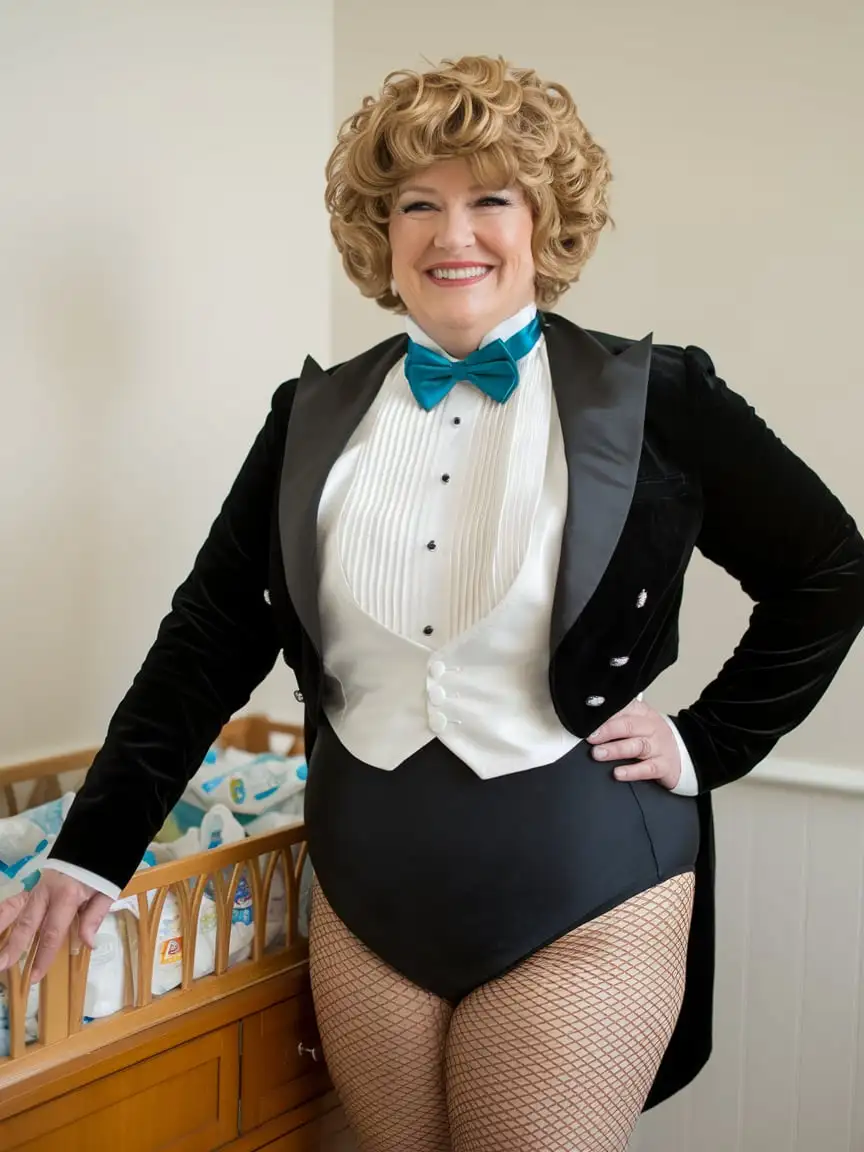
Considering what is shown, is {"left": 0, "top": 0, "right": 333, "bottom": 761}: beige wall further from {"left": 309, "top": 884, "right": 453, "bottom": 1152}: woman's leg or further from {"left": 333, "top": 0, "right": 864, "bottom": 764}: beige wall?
{"left": 309, "top": 884, "right": 453, "bottom": 1152}: woman's leg

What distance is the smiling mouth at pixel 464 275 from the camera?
1.29 m

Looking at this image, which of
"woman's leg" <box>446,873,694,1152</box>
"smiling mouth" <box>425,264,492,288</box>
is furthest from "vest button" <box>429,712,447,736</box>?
"smiling mouth" <box>425,264,492,288</box>

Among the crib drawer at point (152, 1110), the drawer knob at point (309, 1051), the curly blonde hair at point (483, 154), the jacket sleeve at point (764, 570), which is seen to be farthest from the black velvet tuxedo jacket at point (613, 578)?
the drawer knob at point (309, 1051)

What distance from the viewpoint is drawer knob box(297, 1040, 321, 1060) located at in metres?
1.55

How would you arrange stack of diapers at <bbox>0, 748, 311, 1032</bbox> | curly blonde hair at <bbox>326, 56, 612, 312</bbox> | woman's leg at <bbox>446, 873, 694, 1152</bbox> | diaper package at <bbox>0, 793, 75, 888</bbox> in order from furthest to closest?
diaper package at <bbox>0, 793, 75, 888</bbox>
stack of diapers at <bbox>0, 748, 311, 1032</bbox>
curly blonde hair at <bbox>326, 56, 612, 312</bbox>
woman's leg at <bbox>446, 873, 694, 1152</bbox>

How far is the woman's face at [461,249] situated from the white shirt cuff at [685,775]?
500mm

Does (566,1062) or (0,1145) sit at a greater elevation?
(566,1062)

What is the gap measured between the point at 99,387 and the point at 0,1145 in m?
1.14

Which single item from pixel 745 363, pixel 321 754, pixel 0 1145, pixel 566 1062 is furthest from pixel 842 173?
pixel 0 1145

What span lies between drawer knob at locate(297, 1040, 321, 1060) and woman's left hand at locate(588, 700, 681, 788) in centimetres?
62

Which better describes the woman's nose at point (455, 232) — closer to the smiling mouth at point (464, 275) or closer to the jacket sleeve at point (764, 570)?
the smiling mouth at point (464, 275)

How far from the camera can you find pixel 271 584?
4.50 ft

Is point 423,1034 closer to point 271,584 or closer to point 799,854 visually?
point 271,584

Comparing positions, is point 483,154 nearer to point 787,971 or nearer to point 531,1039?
point 531,1039
